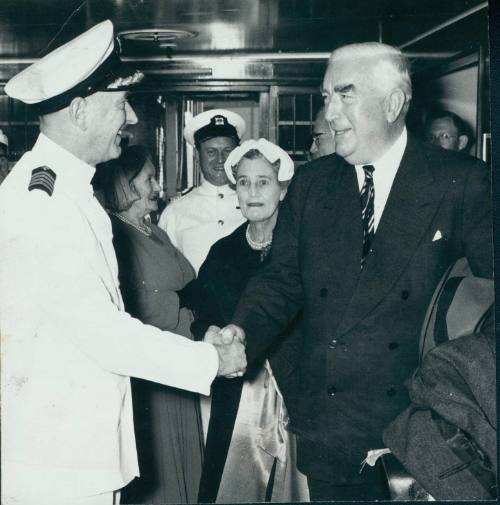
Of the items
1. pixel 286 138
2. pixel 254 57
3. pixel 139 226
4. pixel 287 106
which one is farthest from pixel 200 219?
pixel 254 57

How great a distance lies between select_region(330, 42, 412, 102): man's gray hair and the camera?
2131 millimetres

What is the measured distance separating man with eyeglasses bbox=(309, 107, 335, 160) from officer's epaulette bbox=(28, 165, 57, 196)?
1.23 metres

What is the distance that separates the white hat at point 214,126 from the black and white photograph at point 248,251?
12mm

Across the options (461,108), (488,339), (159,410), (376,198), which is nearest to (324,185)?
(376,198)

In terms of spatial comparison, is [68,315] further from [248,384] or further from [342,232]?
[248,384]

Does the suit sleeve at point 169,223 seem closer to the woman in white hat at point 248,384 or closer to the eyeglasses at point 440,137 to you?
the woman in white hat at point 248,384

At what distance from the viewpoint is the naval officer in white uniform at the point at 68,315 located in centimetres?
165

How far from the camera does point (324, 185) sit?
2219mm

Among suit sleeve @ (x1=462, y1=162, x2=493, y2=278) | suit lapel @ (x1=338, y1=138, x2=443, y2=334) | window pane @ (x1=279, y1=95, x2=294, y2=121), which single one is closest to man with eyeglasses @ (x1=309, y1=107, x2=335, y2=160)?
window pane @ (x1=279, y1=95, x2=294, y2=121)

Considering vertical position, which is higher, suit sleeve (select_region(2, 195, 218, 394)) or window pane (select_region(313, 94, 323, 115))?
window pane (select_region(313, 94, 323, 115))

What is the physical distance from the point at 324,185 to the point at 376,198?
0.18 metres

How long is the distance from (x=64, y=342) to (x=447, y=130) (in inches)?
61.9

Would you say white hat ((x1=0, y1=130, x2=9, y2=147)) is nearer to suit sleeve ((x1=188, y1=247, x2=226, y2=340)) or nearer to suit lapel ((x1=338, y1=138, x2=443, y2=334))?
suit sleeve ((x1=188, y1=247, x2=226, y2=340))

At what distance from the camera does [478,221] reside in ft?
6.79
